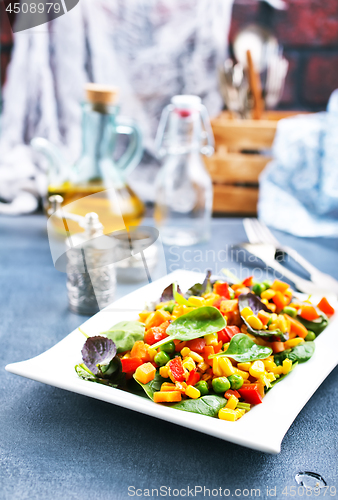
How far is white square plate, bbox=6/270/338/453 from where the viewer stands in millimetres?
583

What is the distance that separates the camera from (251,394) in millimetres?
678

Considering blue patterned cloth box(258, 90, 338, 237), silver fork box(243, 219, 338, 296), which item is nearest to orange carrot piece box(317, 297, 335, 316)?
silver fork box(243, 219, 338, 296)

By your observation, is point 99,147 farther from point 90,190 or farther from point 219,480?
point 219,480

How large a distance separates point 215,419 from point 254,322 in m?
0.23

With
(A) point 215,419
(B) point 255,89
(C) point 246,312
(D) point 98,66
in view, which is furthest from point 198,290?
(D) point 98,66

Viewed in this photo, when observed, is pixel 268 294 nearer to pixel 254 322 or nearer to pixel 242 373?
pixel 254 322

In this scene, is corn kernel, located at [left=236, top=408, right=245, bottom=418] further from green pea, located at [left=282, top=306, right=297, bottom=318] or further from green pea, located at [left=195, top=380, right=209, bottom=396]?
green pea, located at [left=282, top=306, right=297, bottom=318]

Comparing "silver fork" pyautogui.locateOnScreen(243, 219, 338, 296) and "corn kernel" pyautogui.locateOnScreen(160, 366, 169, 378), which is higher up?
"corn kernel" pyautogui.locateOnScreen(160, 366, 169, 378)

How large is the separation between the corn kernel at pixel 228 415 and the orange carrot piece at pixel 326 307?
1.29ft

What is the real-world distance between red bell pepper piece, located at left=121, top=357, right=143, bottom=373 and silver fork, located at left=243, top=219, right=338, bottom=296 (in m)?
A: 0.53

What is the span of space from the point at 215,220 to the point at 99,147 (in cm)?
53

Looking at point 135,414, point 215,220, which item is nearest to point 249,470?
point 135,414

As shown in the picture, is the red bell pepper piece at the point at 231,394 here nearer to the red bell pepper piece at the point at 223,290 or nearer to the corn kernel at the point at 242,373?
the corn kernel at the point at 242,373

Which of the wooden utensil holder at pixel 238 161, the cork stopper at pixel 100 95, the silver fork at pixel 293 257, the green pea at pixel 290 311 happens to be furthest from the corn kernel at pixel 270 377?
the wooden utensil holder at pixel 238 161
